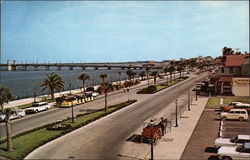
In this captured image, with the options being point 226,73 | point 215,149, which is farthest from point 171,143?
point 226,73

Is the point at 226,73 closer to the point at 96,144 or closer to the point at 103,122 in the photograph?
the point at 103,122

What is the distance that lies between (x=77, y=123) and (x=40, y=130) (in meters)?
4.17

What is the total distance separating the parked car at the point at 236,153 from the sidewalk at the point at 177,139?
310 centimetres

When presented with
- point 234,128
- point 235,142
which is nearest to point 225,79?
point 234,128

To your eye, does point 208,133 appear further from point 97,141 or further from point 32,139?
point 32,139

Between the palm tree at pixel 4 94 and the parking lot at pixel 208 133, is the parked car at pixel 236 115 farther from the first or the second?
the palm tree at pixel 4 94

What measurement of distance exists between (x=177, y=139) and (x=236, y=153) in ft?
23.1

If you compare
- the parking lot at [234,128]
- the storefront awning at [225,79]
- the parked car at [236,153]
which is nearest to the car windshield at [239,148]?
the parked car at [236,153]

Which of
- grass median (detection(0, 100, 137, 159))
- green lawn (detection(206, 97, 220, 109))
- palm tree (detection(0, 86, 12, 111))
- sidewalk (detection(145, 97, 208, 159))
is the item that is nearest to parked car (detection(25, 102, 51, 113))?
grass median (detection(0, 100, 137, 159))

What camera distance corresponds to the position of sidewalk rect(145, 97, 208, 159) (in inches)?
852

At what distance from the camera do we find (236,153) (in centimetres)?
1903

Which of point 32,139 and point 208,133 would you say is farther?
point 208,133

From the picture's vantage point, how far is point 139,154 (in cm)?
2178

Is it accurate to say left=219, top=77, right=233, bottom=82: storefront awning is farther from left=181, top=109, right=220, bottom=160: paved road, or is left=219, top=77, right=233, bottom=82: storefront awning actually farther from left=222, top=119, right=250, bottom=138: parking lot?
left=222, top=119, right=250, bottom=138: parking lot
